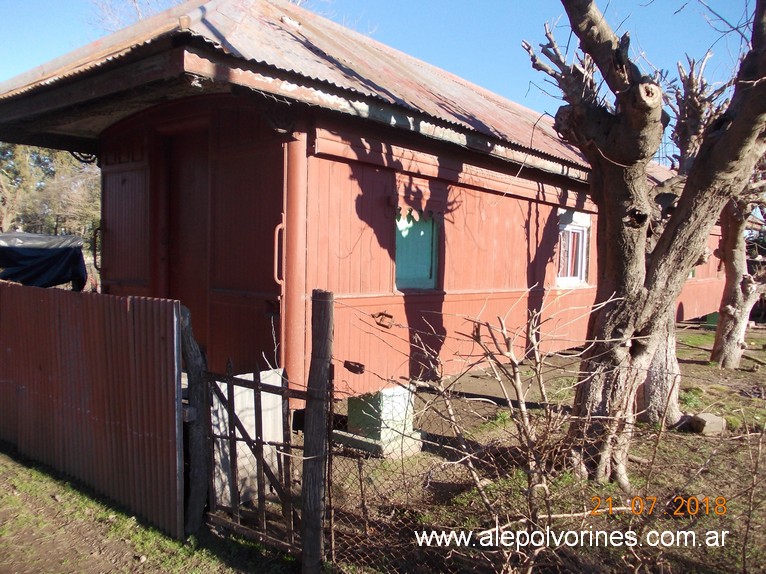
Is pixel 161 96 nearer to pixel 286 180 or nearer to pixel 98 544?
pixel 286 180

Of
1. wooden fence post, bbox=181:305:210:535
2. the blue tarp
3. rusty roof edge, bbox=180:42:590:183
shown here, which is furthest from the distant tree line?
wooden fence post, bbox=181:305:210:535

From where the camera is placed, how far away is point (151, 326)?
4.37m

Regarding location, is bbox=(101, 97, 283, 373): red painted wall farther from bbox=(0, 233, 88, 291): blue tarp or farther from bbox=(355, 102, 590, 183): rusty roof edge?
bbox=(0, 233, 88, 291): blue tarp

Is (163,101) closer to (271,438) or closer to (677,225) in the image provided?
(271,438)

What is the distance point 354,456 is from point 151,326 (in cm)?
178

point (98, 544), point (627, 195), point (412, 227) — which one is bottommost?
point (98, 544)

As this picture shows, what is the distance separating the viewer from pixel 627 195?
497 cm

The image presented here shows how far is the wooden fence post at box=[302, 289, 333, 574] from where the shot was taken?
11.7 ft

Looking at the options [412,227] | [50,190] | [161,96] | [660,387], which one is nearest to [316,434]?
[412,227]

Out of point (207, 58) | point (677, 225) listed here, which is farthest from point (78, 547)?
point (677, 225)

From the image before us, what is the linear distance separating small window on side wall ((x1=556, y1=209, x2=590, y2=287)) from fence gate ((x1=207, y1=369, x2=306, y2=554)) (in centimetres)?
670

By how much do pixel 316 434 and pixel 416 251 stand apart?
3.98 meters

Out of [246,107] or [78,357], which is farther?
[246,107]

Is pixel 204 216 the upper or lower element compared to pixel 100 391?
upper
